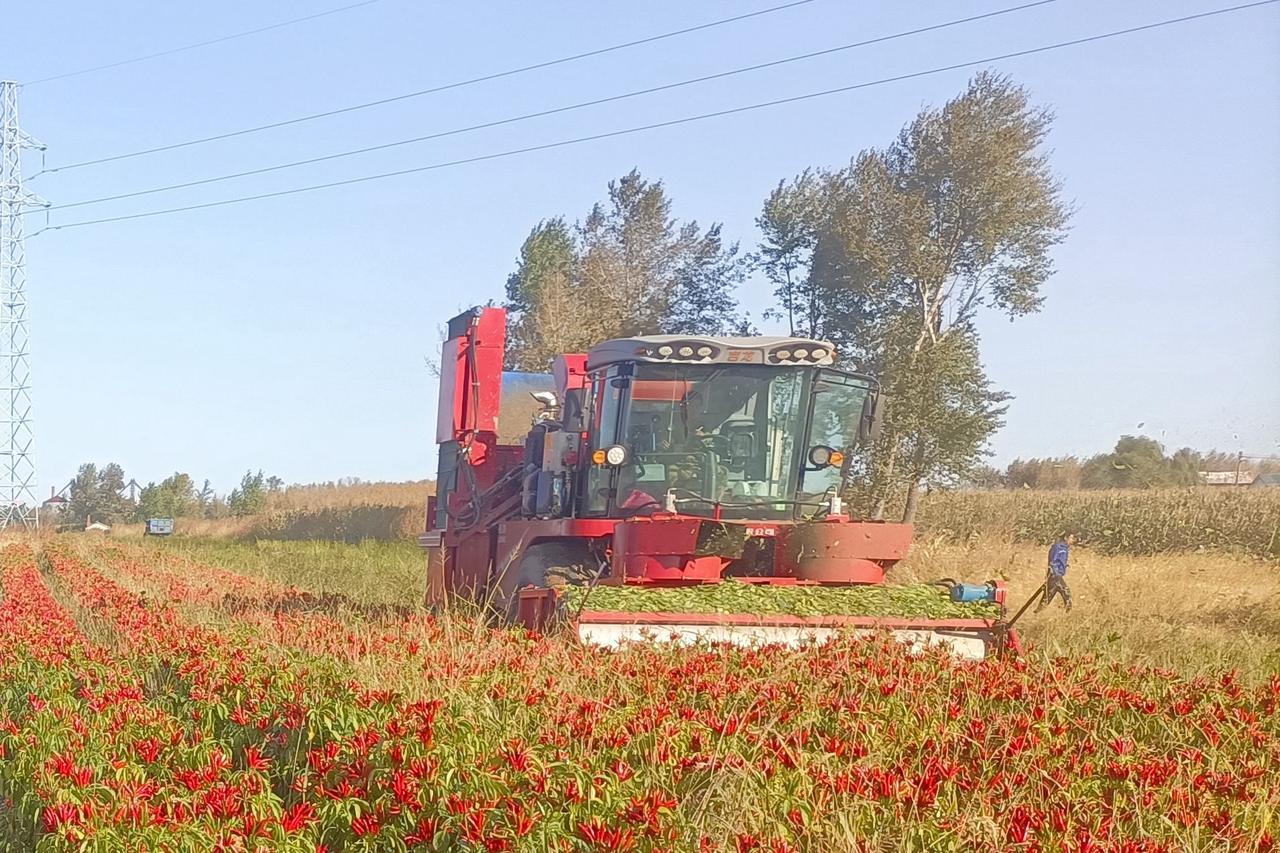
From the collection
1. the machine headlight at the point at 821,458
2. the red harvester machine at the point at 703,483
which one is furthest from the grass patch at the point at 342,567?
the machine headlight at the point at 821,458

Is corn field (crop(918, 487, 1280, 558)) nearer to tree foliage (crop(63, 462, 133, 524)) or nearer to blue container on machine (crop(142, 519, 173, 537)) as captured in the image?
blue container on machine (crop(142, 519, 173, 537))

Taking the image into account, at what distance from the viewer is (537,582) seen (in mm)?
12609

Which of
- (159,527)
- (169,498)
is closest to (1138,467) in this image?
(159,527)

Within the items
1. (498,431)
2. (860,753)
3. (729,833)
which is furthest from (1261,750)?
(498,431)

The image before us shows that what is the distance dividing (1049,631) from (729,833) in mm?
9825

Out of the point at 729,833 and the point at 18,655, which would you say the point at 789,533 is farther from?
the point at 729,833

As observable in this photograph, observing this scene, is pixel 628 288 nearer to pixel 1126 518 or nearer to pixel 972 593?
pixel 1126 518

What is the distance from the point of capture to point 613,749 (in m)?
5.47

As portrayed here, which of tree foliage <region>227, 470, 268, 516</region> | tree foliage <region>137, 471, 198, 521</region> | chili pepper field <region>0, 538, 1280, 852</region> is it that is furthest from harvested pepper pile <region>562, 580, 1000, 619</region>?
tree foliage <region>137, 471, 198, 521</region>

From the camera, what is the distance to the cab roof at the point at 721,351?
12.3 metres

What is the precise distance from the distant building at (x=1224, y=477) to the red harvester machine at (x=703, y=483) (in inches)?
886

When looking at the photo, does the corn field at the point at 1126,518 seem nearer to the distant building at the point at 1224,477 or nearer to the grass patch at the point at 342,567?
the distant building at the point at 1224,477

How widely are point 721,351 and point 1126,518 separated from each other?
19.3m

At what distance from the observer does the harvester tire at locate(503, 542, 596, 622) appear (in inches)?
492
